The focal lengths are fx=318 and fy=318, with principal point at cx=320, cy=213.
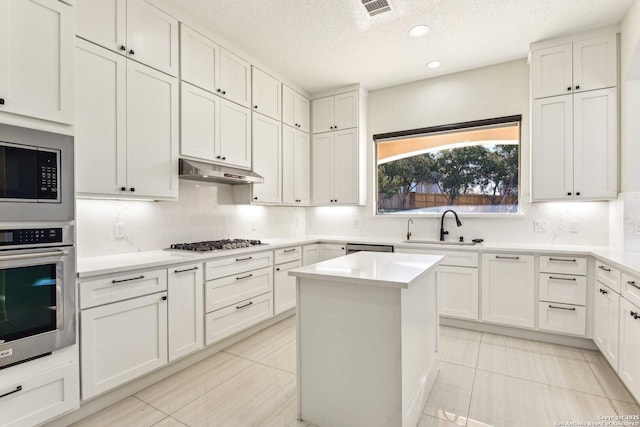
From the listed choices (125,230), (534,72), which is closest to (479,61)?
(534,72)

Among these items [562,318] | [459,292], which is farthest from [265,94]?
[562,318]

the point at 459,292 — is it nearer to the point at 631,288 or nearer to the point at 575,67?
the point at 631,288

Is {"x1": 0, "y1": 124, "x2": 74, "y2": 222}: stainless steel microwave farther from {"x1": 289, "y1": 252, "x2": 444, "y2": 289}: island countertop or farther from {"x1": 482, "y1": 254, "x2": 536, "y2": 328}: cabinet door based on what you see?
{"x1": 482, "y1": 254, "x2": 536, "y2": 328}: cabinet door

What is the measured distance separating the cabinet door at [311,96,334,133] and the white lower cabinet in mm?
3446

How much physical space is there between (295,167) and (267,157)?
23.7 inches

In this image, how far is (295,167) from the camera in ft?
14.4

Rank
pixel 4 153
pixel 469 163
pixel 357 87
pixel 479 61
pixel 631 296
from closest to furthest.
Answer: pixel 4 153
pixel 631 296
pixel 479 61
pixel 469 163
pixel 357 87

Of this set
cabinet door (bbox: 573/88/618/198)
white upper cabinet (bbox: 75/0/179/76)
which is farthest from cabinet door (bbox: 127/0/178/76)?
cabinet door (bbox: 573/88/618/198)

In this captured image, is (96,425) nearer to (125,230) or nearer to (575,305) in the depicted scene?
(125,230)

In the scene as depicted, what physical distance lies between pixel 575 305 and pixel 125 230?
405cm

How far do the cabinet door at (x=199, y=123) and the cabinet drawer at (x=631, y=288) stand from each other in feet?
11.0

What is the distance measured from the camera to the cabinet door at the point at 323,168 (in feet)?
14.9

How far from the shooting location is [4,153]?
5.27ft

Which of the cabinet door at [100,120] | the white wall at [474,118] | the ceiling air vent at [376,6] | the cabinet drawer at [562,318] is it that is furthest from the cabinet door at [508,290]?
the cabinet door at [100,120]
